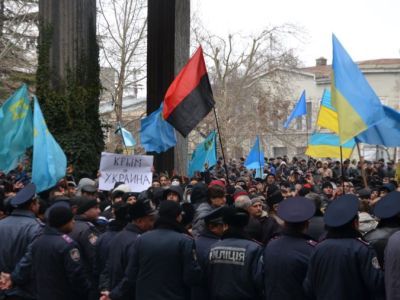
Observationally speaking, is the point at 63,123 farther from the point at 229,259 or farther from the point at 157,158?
the point at 229,259

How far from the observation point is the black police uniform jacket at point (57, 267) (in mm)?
8609

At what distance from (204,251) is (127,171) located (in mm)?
7765

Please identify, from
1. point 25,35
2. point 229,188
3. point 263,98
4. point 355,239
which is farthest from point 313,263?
point 263,98

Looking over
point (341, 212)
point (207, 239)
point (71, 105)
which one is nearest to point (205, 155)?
point (71, 105)

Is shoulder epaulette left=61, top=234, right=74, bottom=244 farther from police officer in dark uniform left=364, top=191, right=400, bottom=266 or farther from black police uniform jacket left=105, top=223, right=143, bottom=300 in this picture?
police officer in dark uniform left=364, top=191, right=400, bottom=266

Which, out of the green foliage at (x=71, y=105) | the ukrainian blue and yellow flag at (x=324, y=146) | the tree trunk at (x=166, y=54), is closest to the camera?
the ukrainian blue and yellow flag at (x=324, y=146)

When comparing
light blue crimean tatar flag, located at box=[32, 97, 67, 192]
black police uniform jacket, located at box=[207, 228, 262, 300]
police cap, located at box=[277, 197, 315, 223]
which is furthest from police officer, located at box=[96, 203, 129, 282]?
light blue crimean tatar flag, located at box=[32, 97, 67, 192]

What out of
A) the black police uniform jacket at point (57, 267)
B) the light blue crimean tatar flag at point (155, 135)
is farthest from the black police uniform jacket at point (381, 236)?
the light blue crimean tatar flag at point (155, 135)

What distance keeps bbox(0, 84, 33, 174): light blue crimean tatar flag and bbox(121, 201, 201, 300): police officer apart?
7326mm

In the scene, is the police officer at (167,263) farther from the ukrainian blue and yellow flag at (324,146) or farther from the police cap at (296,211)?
the ukrainian blue and yellow flag at (324,146)

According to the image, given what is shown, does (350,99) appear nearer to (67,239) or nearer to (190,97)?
(190,97)

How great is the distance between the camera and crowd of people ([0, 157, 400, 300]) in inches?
275

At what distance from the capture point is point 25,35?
34750 millimetres

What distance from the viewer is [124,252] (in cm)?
862
